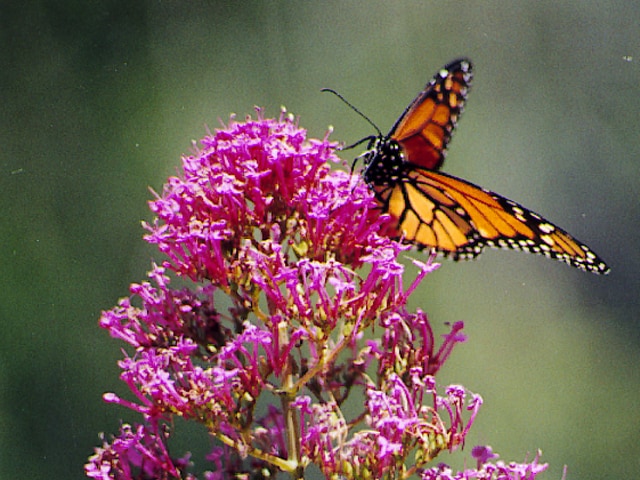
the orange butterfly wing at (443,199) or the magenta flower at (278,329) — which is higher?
the orange butterfly wing at (443,199)

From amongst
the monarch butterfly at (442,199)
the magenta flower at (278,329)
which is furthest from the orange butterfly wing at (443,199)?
the magenta flower at (278,329)

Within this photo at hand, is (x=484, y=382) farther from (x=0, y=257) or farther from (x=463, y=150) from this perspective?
(x=0, y=257)

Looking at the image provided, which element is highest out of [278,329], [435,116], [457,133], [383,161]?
[457,133]

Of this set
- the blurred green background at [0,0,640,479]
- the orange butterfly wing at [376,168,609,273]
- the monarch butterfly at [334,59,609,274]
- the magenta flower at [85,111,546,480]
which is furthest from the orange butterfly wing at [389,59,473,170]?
the blurred green background at [0,0,640,479]

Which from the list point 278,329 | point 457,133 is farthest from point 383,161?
point 457,133

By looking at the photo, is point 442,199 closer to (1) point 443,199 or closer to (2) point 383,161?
(1) point 443,199

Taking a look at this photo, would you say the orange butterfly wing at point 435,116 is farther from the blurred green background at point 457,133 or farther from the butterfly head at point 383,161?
the blurred green background at point 457,133

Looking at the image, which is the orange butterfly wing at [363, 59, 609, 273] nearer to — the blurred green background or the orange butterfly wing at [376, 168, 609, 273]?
the orange butterfly wing at [376, 168, 609, 273]
